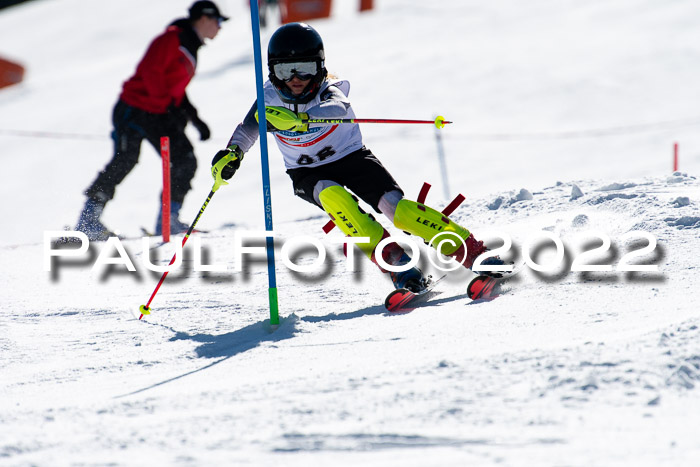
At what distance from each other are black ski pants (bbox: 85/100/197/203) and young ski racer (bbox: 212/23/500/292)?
9.10 feet

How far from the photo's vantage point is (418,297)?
14.3 feet

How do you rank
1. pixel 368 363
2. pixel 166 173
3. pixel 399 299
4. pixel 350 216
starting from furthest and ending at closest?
pixel 166 173 → pixel 350 216 → pixel 399 299 → pixel 368 363

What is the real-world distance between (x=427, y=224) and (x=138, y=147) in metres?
3.72

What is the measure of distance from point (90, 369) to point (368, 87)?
448 inches

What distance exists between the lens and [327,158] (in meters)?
4.60

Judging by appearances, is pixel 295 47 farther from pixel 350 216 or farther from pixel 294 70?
pixel 350 216

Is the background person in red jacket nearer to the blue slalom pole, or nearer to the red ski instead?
the blue slalom pole

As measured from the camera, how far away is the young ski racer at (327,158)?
428 centimetres

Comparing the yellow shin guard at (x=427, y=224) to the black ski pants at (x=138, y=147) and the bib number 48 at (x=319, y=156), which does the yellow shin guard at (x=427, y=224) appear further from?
the black ski pants at (x=138, y=147)

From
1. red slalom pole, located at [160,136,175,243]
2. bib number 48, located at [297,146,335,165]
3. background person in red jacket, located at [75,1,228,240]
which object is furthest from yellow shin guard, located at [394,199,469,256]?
background person in red jacket, located at [75,1,228,240]

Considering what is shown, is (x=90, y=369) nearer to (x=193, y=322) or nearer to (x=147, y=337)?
(x=147, y=337)

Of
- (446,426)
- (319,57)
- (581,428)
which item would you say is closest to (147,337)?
(319,57)

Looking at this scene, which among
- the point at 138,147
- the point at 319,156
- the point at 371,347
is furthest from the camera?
the point at 138,147

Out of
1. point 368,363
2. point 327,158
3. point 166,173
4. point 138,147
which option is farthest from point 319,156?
point 138,147
